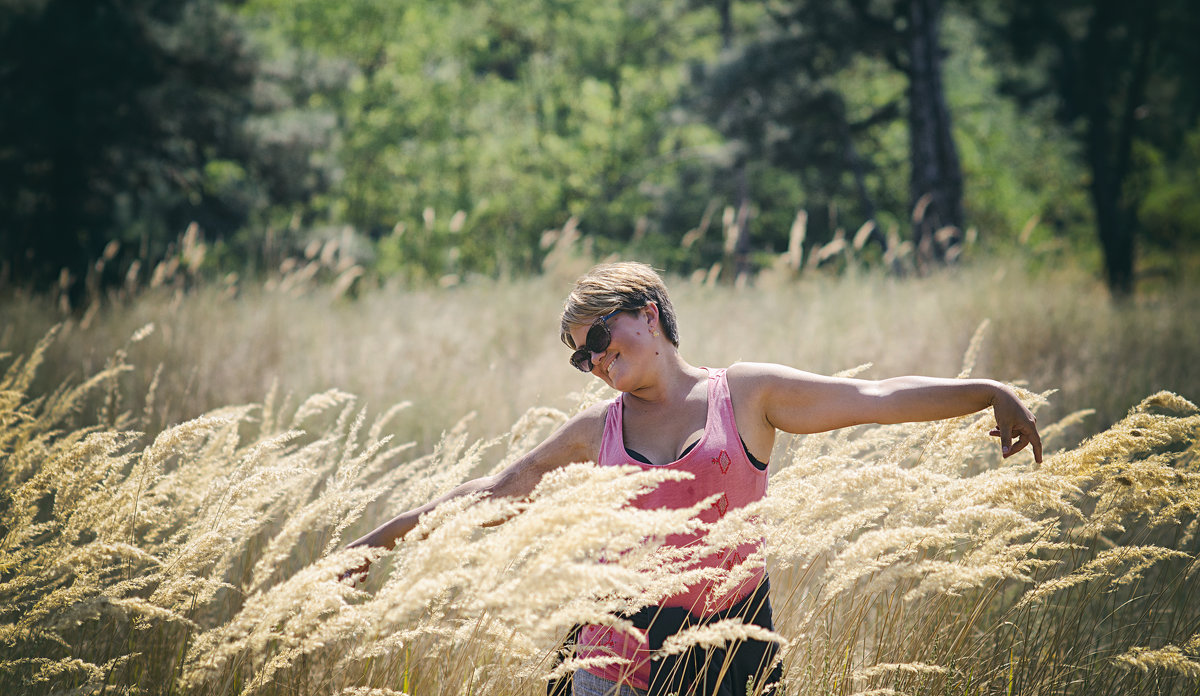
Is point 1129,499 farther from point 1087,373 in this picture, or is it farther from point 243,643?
point 1087,373

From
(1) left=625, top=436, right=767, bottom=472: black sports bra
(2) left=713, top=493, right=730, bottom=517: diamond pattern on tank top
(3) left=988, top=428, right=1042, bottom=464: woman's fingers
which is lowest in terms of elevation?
(2) left=713, top=493, right=730, bottom=517: diamond pattern on tank top

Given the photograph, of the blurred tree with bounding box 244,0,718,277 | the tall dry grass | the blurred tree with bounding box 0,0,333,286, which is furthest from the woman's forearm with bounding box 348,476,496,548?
the blurred tree with bounding box 244,0,718,277

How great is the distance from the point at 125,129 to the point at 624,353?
11.6 meters

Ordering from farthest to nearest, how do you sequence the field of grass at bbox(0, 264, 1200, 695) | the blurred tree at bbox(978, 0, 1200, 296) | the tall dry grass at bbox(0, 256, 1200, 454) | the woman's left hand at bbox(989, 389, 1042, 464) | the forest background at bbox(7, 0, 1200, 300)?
the blurred tree at bbox(978, 0, 1200, 296) → the forest background at bbox(7, 0, 1200, 300) → the tall dry grass at bbox(0, 256, 1200, 454) → the woman's left hand at bbox(989, 389, 1042, 464) → the field of grass at bbox(0, 264, 1200, 695)

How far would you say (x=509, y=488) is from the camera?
2.14 m

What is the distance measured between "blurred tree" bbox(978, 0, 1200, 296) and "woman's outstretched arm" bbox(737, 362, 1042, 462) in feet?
39.8

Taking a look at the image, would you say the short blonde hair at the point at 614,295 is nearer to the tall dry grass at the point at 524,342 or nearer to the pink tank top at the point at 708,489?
the pink tank top at the point at 708,489

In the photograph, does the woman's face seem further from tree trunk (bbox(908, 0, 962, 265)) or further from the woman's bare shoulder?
tree trunk (bbox(908, 0, 962, 265))

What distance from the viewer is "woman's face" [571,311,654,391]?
2.02 meters

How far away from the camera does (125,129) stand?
10977mm

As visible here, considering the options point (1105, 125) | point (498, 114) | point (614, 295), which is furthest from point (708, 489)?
point (498, 114)

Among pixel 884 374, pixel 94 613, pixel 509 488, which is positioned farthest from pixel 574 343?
pixel 884 374

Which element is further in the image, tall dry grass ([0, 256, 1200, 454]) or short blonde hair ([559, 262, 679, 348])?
tall dry grass ([0, 256, 1200, 454])

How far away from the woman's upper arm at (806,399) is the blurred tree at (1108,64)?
1229 centimetres
